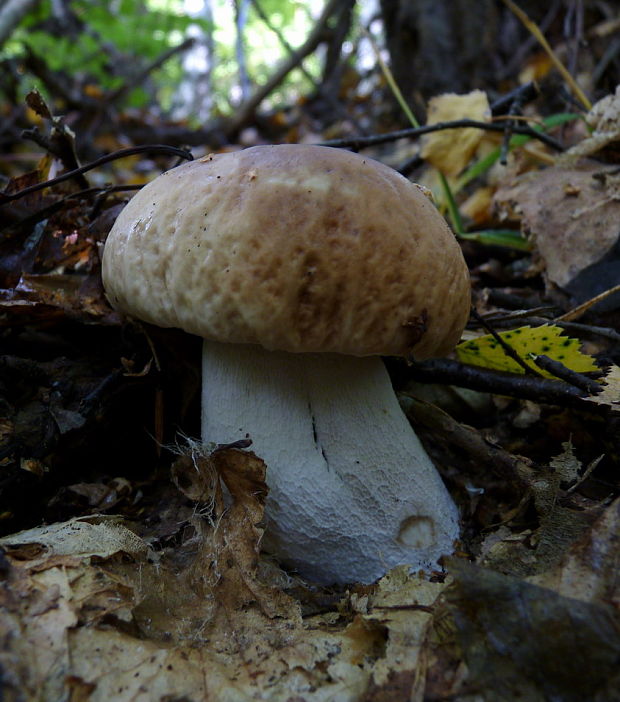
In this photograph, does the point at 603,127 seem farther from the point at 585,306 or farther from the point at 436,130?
the point at 585,306

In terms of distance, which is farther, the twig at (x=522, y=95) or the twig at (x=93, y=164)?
the twig at (x=522, y=95)

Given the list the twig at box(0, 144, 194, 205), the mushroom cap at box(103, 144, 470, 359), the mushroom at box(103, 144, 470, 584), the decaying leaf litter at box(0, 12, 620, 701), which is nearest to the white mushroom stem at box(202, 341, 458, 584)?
the mushroom at box(103, 144, 470, 584)

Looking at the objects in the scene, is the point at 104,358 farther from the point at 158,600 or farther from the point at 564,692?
the point at 564,692

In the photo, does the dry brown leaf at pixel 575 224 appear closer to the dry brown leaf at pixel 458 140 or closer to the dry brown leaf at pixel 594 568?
the dry brown leaf at pixel 458 140

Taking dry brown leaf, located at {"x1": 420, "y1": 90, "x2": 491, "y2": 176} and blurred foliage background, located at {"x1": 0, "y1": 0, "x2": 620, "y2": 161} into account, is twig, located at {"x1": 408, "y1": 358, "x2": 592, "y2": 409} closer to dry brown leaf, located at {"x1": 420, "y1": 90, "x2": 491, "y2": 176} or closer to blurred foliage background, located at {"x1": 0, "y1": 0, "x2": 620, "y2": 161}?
dry brown leaf, located at {"x1": 420, "y1": 90, "x2": 491, "y2": 176}

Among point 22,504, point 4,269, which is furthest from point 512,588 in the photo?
point 4,269

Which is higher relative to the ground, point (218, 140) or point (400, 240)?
point (400, 240)

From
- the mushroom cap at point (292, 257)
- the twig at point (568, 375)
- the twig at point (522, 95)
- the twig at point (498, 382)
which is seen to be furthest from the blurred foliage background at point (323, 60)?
the twig at point (568, 375)

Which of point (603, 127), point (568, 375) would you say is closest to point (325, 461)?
point (568, 375)
